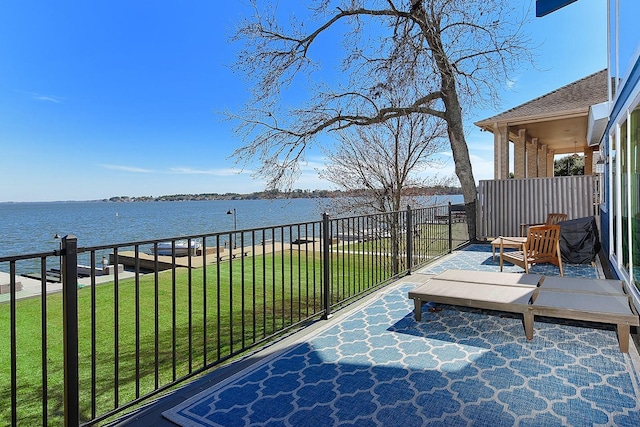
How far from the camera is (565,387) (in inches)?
88.4

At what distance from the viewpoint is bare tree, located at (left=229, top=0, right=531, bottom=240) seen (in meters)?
8.70

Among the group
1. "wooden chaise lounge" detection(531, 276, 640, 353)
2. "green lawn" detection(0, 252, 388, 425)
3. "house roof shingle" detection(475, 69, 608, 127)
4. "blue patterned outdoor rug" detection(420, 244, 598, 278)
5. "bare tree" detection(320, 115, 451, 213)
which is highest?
"house roof shingle" detection(475, 69, 608, 127)

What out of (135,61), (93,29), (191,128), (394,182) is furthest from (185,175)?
(394,182)

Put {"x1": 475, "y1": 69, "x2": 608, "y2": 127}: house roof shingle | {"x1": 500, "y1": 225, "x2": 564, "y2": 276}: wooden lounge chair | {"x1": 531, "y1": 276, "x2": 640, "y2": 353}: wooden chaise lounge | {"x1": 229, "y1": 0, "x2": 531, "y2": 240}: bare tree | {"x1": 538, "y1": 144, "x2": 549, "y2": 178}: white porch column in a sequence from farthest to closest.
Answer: {"x1": 538, "y1": 144, "x2": 549, "y2": 178}: white porch column < {"x1": 475, "y1": 69, "x2": 608, "y2": 127}: house roof shingle < {"x1": 229, "y1": 0, "x2": 531, "y2": 240}: bare tree < {"x1": 500, "y1": 225, "x2": 564, "y2": 276}: wooden lounge chair < {"x1": 531, "y1": 276, "x2": 640, "y2": 353}: wooden chaise lounge

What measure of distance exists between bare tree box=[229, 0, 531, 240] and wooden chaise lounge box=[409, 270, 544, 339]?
595 cm

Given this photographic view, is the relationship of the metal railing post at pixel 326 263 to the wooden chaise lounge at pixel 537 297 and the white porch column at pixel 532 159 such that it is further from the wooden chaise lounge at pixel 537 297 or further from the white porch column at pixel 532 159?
the white porch column at pixel 532 159

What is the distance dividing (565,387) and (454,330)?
108cm

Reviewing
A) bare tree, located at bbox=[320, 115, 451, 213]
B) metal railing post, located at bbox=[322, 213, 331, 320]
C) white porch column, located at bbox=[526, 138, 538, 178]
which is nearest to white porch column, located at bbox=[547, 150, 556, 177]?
white porch column, located at bbox=[526, 138, 538, 178]

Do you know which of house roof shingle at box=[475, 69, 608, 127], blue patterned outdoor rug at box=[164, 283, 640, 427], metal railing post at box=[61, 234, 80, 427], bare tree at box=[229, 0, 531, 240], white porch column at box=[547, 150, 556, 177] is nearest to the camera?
metal railing post at box=[61, 234, 80, 427]

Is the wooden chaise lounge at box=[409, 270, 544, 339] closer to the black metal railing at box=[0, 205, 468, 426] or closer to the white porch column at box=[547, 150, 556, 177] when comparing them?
the black metal railing at box=[0, 205, 468, 426]

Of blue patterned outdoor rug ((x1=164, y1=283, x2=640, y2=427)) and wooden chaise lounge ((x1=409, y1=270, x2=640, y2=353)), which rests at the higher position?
wooden chaise lounge ((x1=409, y1=270, x2=640, y2=353))

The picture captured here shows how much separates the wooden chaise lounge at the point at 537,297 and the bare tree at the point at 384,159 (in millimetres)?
7510

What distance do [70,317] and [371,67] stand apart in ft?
30.6

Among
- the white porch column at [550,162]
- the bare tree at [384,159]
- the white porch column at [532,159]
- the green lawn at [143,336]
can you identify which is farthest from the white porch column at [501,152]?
the white porch column at [550,162]
